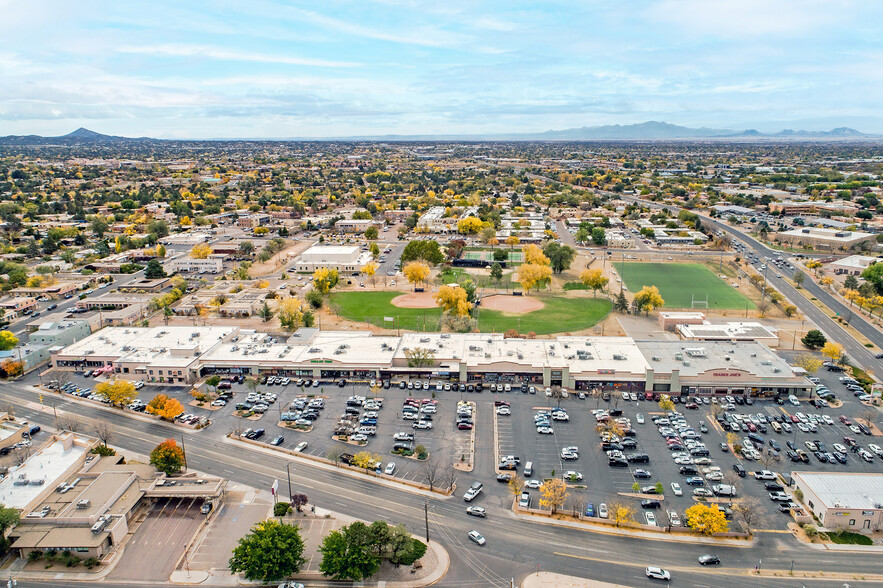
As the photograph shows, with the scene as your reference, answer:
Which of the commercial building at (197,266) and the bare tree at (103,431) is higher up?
the commercial building at (197,266)

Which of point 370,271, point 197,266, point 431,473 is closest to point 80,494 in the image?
point 431,473

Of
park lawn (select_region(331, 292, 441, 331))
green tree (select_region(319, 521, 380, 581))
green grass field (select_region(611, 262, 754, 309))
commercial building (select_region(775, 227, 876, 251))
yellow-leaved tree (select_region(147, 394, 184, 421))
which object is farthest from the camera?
commercial building (select_region(775, 227, 876, 251))

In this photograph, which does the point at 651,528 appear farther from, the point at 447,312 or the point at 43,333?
the point at 43,333

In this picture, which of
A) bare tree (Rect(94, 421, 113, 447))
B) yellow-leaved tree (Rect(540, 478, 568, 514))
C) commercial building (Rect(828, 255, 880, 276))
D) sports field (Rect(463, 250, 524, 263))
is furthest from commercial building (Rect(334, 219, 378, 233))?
yellow-leaved tree (Rect(540, 478, 568, 514))

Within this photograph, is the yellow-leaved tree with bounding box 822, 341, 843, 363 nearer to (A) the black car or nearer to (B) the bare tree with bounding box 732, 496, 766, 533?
(B) the bare tree with bounding box 732, 496, 766, 533

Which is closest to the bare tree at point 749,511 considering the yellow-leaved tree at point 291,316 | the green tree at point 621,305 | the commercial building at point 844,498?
the commercial building at point 844,498

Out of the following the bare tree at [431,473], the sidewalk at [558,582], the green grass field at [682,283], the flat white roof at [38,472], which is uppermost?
the green grass field at [682,283]

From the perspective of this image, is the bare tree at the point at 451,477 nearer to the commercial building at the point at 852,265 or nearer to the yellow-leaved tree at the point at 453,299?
the yellow-leaved tree at the point at 453,299
